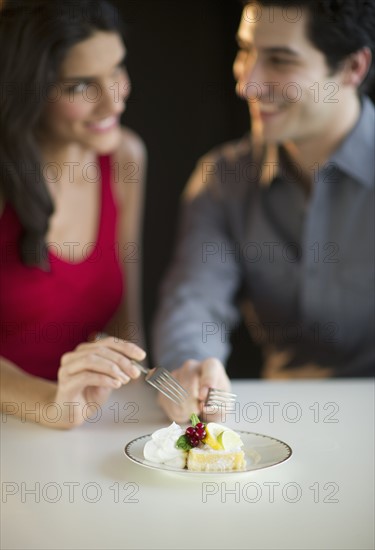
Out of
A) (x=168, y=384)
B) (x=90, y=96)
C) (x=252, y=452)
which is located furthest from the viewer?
(x=90, y=96)

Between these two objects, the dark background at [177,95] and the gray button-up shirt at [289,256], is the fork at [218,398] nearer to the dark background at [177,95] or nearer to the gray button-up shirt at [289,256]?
the gray button-up shirt at [289,256]

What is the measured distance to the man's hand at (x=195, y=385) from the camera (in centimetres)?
152

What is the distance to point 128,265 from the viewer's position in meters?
2.46

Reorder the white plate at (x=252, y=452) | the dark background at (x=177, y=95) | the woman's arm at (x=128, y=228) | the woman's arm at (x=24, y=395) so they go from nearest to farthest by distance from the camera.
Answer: the white plate at (x=252, y=452) → the woman's arm at (x=24, y=395) → the woman's arm at (x=128, y=228) → the dark background at (x=177, y=95)

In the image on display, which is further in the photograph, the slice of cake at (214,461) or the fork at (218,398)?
the fork at (218,398)

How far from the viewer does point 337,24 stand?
2.25 m

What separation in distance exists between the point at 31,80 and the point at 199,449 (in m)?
1.14

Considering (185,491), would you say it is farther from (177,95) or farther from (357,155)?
(177,95)

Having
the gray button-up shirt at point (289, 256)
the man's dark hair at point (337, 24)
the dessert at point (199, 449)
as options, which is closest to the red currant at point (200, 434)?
the dessert at point (199, 449)

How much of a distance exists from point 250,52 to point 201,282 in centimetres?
65

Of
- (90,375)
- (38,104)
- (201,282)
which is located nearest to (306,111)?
(201,282)

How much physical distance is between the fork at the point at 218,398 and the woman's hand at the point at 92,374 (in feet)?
0.49

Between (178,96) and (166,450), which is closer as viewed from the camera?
(166,450)

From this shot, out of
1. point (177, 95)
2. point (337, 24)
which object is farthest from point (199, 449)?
point (177, 95)
